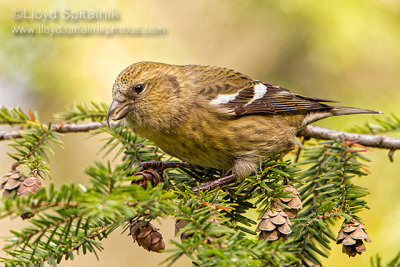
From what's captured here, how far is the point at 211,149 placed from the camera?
257 cm

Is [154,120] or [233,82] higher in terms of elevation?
[233,82]

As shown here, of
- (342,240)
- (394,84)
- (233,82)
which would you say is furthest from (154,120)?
(394,84)

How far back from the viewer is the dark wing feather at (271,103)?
115 inches

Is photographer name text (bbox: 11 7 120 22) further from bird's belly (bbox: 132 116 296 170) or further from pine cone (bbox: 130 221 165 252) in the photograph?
pine cone (bbox: 130 221 165 252)

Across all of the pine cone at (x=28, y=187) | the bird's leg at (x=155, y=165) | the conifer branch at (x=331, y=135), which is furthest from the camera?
the conifer branch at (x=331, y=135)

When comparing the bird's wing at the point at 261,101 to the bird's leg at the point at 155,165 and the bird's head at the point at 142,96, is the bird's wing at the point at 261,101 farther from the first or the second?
the bird's leg at the point at 155,165

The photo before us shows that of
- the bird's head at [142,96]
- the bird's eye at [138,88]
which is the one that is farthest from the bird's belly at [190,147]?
the bird's eye at [138,88]

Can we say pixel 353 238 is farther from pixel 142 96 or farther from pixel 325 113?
pixel 325 113

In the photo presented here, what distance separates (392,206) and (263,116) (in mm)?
1099

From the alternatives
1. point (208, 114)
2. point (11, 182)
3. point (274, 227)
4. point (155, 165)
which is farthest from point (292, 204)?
point (11, 182)

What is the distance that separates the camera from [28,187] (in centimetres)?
199

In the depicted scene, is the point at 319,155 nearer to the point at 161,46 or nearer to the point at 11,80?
the point at 161,46

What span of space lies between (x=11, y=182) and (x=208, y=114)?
1265 millimetres

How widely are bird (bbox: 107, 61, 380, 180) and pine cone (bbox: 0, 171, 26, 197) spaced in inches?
23.6
